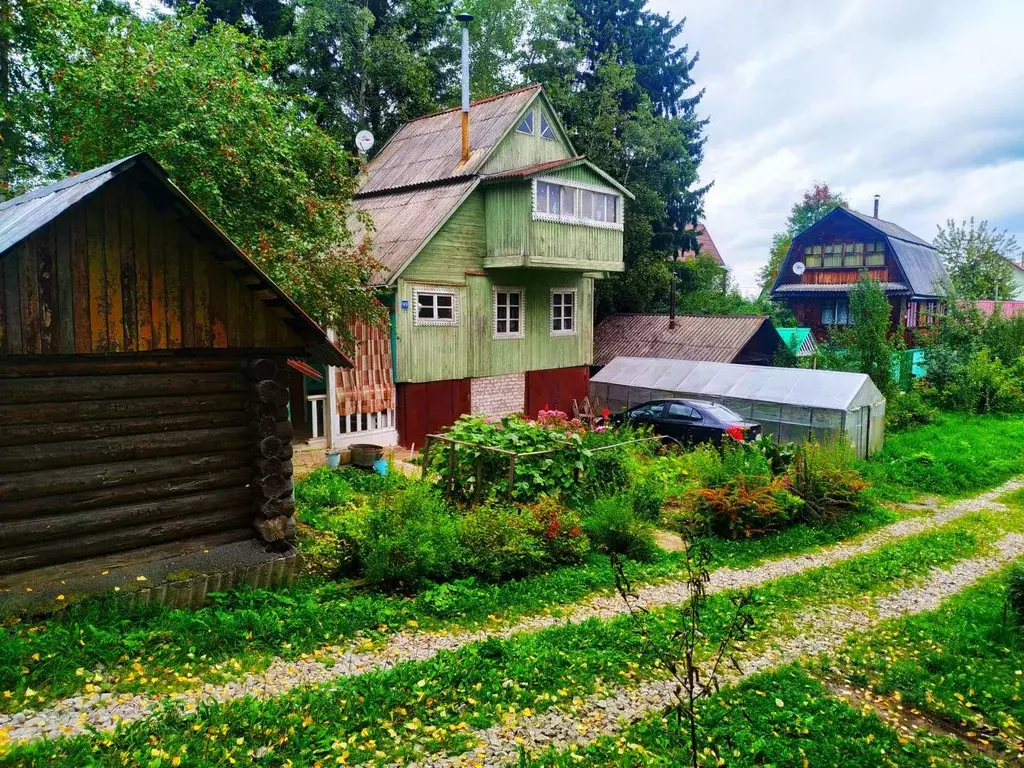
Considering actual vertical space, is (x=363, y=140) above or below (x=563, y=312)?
above

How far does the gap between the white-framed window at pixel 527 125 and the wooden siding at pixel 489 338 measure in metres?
4.57

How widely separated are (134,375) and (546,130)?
1853 cm

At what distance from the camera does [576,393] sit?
24.7 meters

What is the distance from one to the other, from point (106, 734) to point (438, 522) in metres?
4.71

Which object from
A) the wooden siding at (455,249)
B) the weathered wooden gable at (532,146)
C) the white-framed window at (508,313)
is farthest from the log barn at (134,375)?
the weathered wooden gable at (532,146)

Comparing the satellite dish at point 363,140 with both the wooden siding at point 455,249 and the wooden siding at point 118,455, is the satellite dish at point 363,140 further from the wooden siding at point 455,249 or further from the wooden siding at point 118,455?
the wooden siding at point 118,455

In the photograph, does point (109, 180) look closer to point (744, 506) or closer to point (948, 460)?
point (744, 506)

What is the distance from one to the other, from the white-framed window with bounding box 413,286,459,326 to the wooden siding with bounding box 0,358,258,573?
10774 millimetres

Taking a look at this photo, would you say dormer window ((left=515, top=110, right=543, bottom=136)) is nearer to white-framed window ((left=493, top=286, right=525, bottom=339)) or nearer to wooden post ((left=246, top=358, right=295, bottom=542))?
white-framed window ((left=493, top=286, right=525, bottom=339))

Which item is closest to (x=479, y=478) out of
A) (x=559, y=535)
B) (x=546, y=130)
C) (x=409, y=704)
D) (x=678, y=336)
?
(x=559, y=535)

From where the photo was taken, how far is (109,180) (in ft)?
22.4

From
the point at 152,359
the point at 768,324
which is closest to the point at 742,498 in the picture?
the point at 152,359

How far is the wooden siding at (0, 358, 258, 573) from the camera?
22.7ft

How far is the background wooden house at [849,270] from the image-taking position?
35.4 meters
